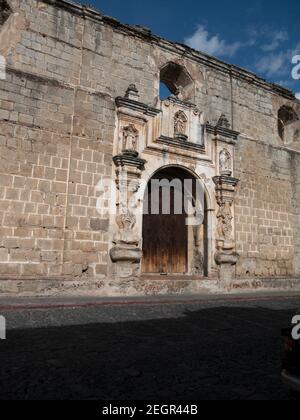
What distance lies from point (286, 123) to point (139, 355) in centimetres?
1228

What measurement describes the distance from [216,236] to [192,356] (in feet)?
21.9

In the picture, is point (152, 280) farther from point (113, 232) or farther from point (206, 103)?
point (206, 103)

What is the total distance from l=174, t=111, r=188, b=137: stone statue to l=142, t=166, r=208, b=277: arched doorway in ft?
3.56

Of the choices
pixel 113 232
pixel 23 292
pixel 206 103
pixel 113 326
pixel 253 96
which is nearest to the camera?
pixel 113 326

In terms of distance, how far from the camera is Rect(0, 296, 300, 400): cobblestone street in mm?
2535

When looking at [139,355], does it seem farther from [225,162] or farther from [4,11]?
[4,11]

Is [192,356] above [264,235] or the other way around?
the other way around

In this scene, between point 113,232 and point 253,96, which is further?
point 253,96

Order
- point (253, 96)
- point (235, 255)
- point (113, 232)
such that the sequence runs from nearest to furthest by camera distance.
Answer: point (113, 232), point (235, 255), point (253, 96)

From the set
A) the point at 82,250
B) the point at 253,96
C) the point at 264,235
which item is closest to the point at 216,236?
the point at 264,235

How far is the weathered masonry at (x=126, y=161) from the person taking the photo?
7.36 m

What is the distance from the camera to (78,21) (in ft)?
28.0

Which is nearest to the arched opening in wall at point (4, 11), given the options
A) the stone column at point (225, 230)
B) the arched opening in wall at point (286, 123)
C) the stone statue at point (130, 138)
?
the stone statue at point (130, 138)

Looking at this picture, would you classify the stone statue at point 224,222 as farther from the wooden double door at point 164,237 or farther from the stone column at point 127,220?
the stone column at point 127,220
